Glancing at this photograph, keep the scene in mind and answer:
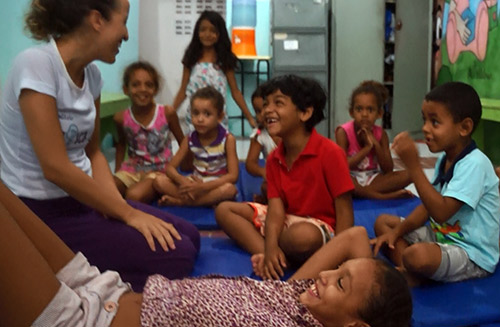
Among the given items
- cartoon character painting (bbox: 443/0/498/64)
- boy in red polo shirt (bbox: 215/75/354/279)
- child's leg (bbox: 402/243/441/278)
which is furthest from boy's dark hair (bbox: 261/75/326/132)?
→ cartoon character painting (bbox: 443/0/498/64)

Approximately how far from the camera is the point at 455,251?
1637 mm

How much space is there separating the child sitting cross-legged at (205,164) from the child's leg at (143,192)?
0.04m

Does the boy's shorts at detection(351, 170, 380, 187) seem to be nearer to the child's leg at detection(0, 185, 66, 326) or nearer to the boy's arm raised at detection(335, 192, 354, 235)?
the boy's arm raised at detection(335, 192, 354, 235)

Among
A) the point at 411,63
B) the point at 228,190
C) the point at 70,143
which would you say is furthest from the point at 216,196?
the point at 411,63

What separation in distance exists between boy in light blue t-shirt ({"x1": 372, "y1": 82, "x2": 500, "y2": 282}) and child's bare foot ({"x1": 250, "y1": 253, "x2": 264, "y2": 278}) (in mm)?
459

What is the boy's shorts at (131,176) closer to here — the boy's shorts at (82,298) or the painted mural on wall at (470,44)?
the boy's shorts at (82,298)

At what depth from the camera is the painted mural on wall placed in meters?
3.88

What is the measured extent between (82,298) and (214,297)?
0.88 feet

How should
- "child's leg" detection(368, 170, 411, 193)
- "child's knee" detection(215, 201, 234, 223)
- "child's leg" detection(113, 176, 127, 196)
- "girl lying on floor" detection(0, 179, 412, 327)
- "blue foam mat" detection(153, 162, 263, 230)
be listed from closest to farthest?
"girl lying on floor" detection(0, 179, 412, 327) < "child's knee" detection(215, 201, 234, 223) < "blue foam mat" detection(153, 162, 263, 230) < "child's leg" detection(113, 176, 127, 196) < "child's leg" detection(368, 170, 411, 193)

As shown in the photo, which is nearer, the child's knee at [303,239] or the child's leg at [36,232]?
the child's leg at [36,232]

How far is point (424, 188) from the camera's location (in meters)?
1.62

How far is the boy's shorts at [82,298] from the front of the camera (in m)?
0.93

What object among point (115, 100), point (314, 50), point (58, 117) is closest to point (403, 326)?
point (58, 117)

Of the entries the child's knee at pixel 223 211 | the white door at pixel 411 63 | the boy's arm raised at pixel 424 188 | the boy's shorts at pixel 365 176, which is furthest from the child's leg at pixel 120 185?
the white door at pixel 411 63
